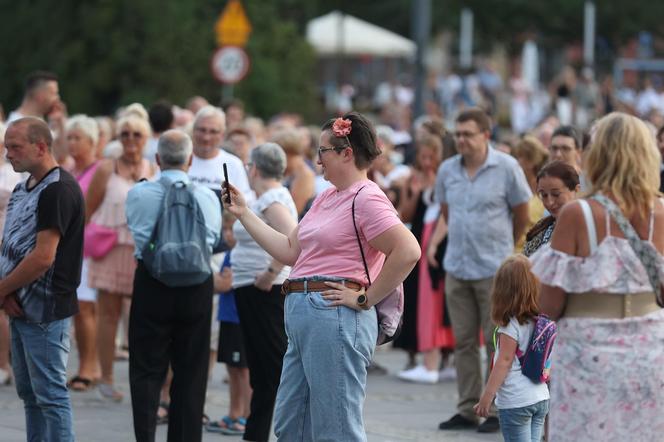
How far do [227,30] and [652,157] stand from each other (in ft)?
62.2

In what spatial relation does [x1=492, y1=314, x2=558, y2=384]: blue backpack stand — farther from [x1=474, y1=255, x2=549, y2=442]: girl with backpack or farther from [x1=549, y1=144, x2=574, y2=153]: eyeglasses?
[x1=549, y1=144, x2=574, y2=153]: eyeglasses

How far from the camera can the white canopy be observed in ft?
118

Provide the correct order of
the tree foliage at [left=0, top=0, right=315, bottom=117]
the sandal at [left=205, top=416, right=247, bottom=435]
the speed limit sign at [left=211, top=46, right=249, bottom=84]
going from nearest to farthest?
the sandal at [left=205, top=416, right=247, bottom=435] < the speed limit sign at [left=211, top=46, right=249, bottom=84] < the tree foliage at [left=0, top=0, right=315, bottom=117]

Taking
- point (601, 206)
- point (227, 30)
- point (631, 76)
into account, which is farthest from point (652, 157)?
point (631, 76)

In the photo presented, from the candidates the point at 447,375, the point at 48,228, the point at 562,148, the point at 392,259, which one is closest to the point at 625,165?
the point at 392,259

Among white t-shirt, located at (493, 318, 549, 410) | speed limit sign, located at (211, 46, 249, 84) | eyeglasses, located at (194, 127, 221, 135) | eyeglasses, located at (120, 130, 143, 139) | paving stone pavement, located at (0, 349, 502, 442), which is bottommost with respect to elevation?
paving stone pavement, located at (0, 349, 502, 442)

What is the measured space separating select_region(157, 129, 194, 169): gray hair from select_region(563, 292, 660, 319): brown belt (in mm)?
3340

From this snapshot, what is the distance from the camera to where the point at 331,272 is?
6.41 m

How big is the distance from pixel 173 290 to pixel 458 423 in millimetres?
2586

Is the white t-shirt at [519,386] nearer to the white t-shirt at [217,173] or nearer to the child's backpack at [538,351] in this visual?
the child's backpack at [538,351]

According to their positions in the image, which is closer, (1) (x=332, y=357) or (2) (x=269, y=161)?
(1) (x=332, y=357)

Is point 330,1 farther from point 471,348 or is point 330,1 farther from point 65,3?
point 471,348

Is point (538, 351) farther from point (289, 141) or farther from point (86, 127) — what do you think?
point (86, 127)

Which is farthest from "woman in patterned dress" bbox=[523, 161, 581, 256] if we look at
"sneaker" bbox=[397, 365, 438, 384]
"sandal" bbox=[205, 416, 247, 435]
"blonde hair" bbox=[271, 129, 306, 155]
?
"sneaker" bbox=[397, 365, 438, 384]
